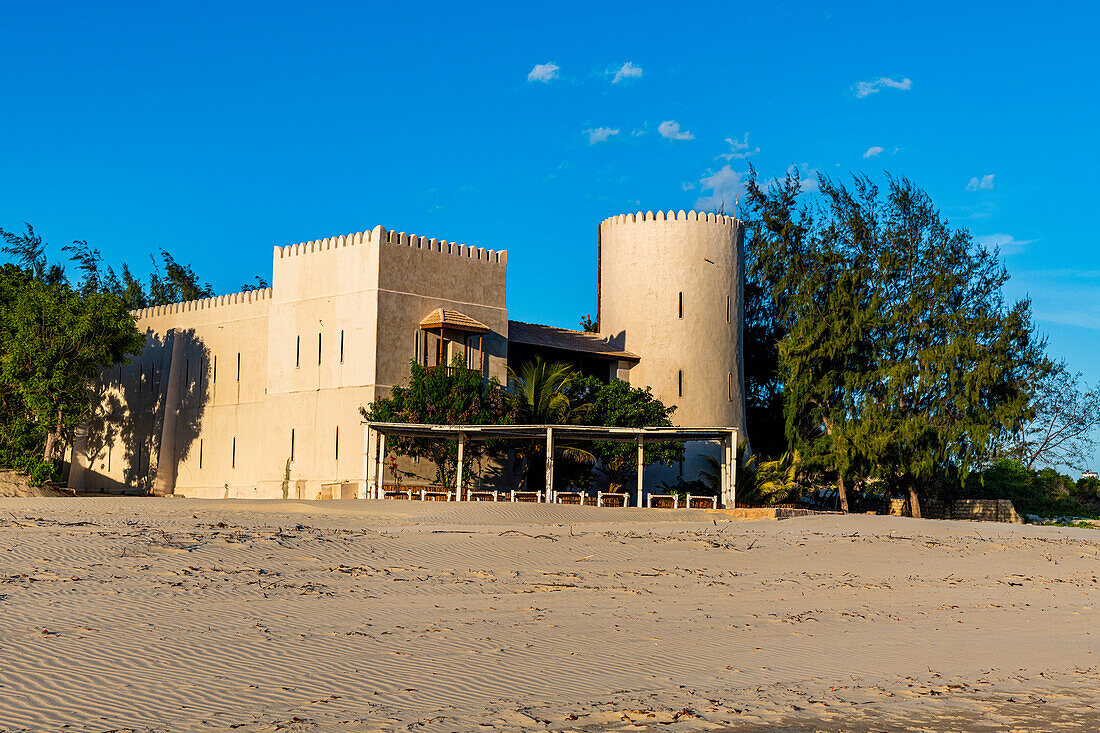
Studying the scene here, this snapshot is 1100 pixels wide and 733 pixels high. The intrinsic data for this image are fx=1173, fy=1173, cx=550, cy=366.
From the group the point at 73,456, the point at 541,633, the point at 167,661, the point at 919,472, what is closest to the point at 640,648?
→ the point at 541,633

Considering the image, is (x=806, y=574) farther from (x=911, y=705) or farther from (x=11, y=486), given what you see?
(x=11, y=486)

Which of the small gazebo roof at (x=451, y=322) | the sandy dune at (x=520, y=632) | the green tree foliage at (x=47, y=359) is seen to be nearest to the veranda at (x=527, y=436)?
the small gazebo roof at (x=451, y=322)

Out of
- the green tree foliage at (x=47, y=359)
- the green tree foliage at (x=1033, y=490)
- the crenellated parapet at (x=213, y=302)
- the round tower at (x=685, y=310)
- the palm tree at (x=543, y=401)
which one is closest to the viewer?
the palm tree at (x=543, y=401)

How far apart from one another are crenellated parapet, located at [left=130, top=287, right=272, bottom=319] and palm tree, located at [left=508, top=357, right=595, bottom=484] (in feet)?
26.7

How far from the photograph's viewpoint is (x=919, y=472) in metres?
32.9

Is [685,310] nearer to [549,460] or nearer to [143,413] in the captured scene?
[549,460]

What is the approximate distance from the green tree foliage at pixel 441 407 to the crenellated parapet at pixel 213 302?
21.0 ft

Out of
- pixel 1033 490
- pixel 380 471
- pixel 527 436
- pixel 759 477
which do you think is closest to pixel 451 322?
pixel 527 436

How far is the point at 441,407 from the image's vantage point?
2928 centimetres

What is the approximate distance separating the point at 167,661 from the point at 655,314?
29.6 meters

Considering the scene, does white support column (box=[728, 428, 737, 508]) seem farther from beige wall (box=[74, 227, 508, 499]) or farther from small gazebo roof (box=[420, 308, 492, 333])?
beige wall (box=[74, 227, 508, 499])

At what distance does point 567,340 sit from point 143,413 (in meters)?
Answer: 13.9

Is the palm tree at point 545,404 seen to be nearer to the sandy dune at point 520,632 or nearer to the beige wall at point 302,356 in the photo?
the beige wall at point 302,356

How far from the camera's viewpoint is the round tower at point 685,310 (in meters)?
35.8
